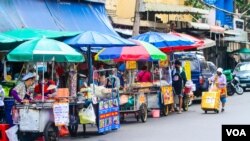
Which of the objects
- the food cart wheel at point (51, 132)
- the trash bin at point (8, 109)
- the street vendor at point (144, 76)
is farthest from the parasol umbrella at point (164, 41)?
the trash bin at point (8, 109)

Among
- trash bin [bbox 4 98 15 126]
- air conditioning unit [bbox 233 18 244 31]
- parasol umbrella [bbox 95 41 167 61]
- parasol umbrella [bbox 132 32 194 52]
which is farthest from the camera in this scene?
air conditioning unit [bbox 233 18 244 31]

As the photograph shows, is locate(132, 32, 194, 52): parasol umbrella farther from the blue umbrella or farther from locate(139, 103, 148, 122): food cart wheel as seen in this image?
the blue umbrella

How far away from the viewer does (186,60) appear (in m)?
24.7

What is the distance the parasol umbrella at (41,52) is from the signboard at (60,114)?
105 cm

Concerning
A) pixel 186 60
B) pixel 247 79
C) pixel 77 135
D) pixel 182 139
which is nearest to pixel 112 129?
pixel 77 135

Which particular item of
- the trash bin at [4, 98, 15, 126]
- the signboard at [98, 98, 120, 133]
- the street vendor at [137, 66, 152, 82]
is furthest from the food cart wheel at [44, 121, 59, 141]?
the street vendor at [137, 66, 152, 82]

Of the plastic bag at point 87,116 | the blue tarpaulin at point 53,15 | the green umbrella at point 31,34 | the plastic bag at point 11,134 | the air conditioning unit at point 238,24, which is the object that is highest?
the air conditioning unit at point 238,24

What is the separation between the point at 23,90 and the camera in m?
12.8

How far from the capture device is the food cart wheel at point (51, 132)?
12.5 meters

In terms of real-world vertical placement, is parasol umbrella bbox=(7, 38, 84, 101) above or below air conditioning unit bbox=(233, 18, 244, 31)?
below

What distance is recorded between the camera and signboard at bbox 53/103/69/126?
12513 mm

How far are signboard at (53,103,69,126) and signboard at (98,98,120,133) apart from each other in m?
2.03

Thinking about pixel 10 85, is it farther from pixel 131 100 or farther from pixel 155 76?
pixel 155 76

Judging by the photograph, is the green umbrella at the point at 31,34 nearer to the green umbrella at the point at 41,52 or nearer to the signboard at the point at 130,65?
the green umbrella at the point at 41,52
